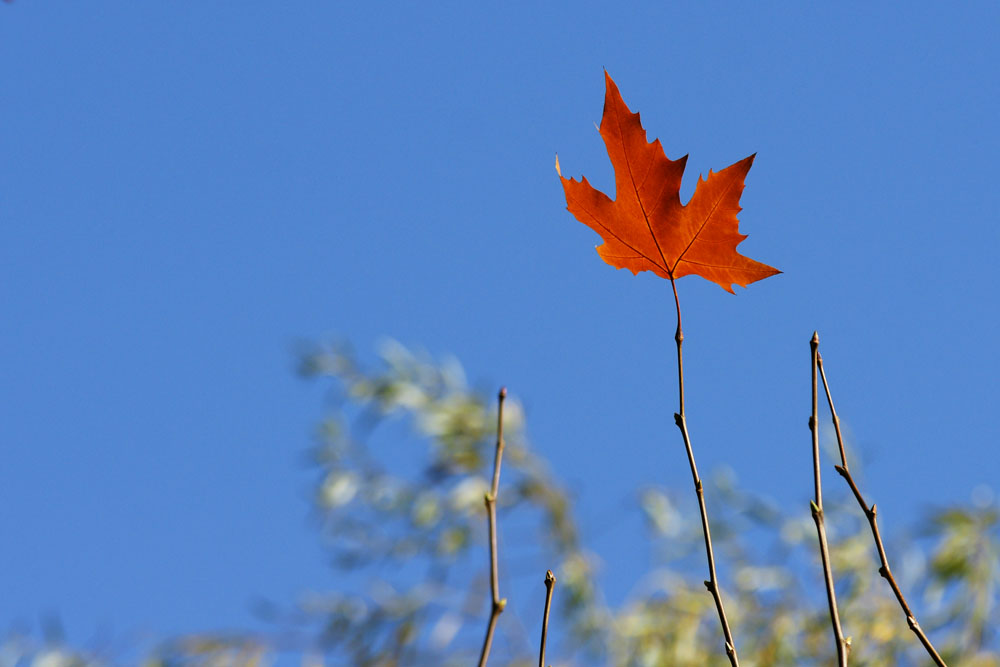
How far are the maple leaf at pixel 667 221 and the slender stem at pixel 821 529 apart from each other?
4.6 inches

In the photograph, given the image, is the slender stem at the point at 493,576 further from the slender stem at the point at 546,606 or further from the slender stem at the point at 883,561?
the slender stem at the point at 883,561

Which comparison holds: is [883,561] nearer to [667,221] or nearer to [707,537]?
[707,537]

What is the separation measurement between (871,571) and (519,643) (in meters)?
1.21

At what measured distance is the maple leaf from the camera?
787mm

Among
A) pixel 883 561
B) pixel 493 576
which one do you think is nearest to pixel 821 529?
pixel 883 561

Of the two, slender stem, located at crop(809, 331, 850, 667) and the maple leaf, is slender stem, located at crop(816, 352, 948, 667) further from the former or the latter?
the maple leaf

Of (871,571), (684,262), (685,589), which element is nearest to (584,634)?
(685,589)

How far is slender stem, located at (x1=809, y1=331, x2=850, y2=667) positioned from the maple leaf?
0.38 feet

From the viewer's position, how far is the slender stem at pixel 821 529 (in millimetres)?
620

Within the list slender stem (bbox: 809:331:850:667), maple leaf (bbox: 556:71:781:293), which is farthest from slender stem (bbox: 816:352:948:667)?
maple leaf (bbox: 556:71:781:293)

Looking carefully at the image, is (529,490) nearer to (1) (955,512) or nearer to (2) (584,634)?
(2) (584,634)

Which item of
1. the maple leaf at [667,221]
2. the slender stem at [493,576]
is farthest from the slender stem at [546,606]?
the maple leaf at [667,221]

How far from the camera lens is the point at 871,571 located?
3266mm

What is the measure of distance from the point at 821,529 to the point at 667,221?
0.28 metres
